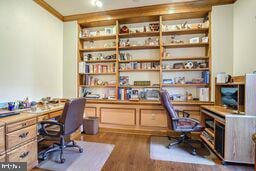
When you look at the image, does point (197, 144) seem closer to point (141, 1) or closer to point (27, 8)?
point (141, 1)

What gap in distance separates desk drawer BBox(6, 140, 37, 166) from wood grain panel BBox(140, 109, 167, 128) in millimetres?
2100

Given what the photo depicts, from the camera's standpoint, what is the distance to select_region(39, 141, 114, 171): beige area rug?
2.03 meters

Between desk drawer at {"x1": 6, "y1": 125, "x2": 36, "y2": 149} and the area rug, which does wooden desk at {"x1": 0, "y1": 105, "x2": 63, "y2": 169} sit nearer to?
desk drawer at {"x1": 6, "y1": 125, "x2": 36, "y2": 149}

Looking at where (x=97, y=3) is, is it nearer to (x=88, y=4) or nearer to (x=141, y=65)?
(x=88, y=4)

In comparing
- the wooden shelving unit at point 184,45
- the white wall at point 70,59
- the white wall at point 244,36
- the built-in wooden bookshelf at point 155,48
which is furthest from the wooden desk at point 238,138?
the white wall at point 70,59

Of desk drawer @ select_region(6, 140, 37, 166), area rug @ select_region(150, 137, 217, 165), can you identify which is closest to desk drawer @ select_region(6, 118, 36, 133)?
desk drawer @ select_region(6, 140, 37, 166)

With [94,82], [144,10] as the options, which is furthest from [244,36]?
[94,82]

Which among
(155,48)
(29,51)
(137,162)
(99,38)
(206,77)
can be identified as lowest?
(137,162)

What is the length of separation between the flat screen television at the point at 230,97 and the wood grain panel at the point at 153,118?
117 cm

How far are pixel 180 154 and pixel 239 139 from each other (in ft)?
2.83

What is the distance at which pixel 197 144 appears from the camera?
285 centimetres

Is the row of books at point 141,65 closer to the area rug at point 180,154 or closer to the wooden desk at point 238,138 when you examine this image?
the area rug at point 180,154

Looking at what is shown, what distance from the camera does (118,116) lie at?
3520 millimetres

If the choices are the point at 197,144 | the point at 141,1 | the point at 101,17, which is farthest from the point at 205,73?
the point at 101,17
